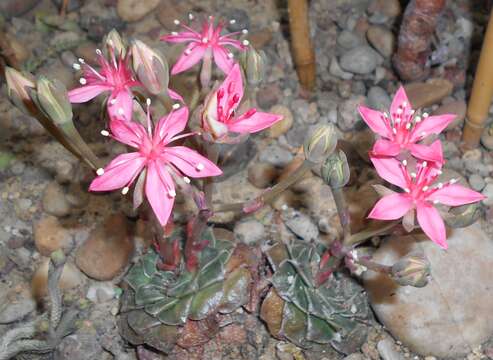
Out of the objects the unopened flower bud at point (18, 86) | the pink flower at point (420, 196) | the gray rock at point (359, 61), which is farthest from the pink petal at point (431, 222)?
the gray rock at point (359, 61)

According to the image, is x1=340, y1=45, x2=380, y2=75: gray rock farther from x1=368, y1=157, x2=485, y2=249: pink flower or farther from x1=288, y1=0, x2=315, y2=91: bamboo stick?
x1=368, y1=157, x2=485, y2=249: pink flower

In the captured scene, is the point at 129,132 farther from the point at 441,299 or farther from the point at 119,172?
the point at 441,299

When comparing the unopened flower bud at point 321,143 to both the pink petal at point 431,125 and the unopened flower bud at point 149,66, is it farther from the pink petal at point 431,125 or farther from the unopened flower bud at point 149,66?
the unopened flower bud at point 149,66

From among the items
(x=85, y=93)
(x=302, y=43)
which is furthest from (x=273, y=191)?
(x=302, y=43)

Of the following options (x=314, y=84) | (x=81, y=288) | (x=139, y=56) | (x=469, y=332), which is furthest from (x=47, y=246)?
(x=469, y=332)

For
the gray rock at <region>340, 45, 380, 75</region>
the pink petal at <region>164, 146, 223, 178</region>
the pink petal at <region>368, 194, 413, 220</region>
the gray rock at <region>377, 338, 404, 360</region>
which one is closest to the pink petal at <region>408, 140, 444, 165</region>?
the pink petal at <region>368, 194, 413, 220</region>

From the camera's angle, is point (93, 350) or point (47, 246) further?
point (47, 246)

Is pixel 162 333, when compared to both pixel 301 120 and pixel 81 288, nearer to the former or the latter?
pixel 81 288
